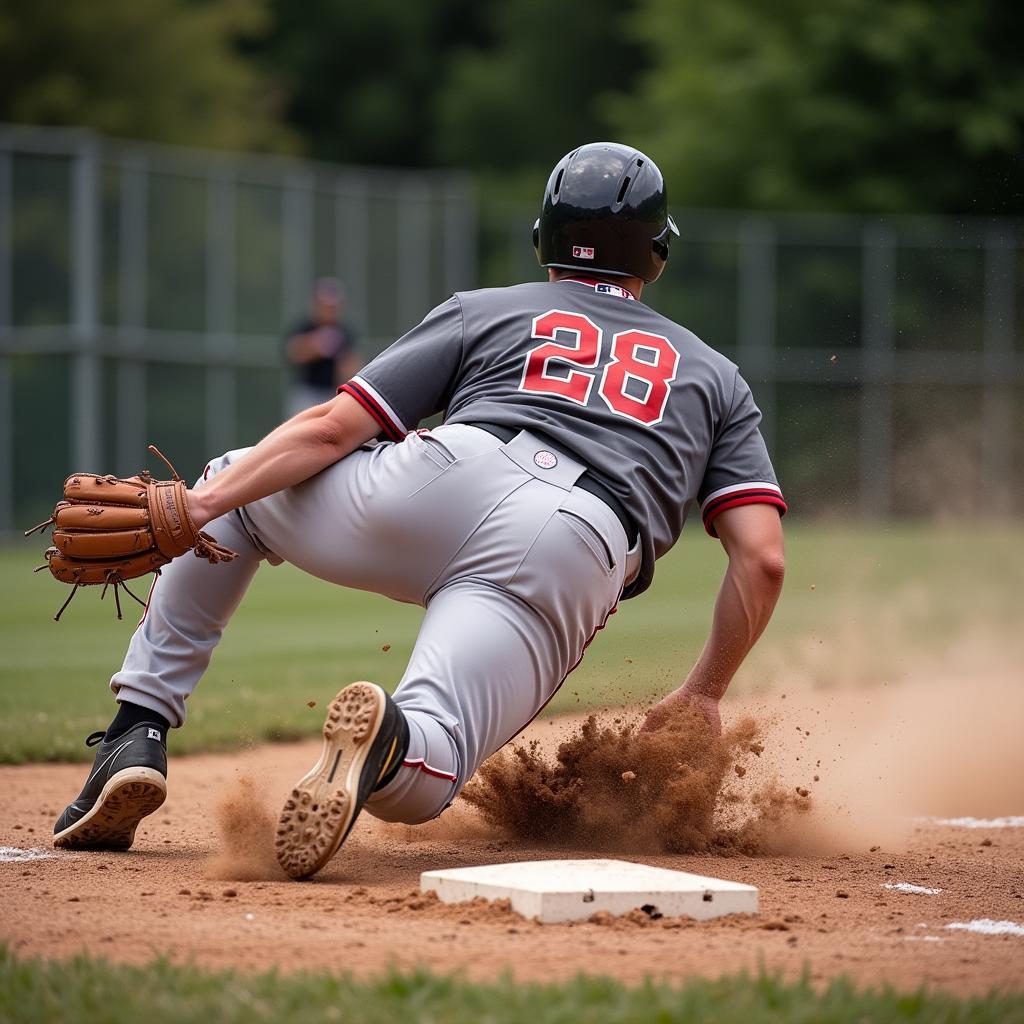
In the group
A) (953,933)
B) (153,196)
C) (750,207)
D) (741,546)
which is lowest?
(953,933)

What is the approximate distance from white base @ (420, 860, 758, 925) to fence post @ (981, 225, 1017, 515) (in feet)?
64.7

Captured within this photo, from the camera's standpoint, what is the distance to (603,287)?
12.6 feet

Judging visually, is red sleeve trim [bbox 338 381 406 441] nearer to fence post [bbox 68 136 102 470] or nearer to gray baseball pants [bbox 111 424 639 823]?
gray baseball pants [bbox 111 424 639 823]

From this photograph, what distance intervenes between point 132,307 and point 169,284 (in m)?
0.61

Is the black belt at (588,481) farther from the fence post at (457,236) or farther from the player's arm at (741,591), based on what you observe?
the fence post at (457,236)

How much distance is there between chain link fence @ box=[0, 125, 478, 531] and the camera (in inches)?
642

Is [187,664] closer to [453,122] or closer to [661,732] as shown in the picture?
[661,732]

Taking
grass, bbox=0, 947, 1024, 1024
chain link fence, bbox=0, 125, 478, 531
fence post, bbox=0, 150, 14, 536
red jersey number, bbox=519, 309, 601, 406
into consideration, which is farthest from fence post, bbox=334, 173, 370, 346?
grass, bbox=0, 947, 1024, 1024

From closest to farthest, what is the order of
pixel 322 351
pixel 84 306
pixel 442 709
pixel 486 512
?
pixel 442 709 → pixel 486 512 → pixel 322 351 → pixel 84 306

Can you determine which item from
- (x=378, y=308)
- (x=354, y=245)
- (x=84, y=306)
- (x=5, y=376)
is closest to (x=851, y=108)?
(x=378, y=308)

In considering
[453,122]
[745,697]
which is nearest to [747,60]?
[453,122]

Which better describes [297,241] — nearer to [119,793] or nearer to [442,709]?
[119,793]

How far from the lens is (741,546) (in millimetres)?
3748

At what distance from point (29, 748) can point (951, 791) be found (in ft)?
9.72
